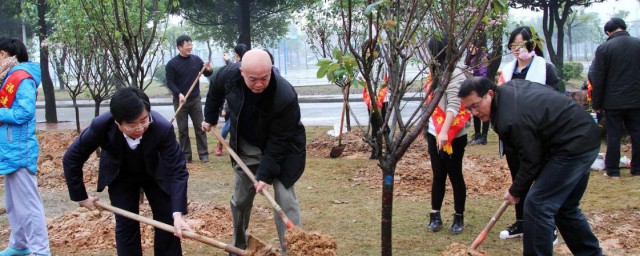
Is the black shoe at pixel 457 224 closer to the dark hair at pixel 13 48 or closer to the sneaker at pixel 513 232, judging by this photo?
the sneaker at pixel 513 232

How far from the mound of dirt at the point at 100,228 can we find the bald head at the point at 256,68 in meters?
1.98

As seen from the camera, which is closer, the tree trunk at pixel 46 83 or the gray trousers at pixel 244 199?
the gray trousers at pixel 244 199

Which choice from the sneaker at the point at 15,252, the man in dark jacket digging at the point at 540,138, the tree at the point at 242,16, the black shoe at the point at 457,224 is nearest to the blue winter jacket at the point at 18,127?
the sneaker at the point at 15,252

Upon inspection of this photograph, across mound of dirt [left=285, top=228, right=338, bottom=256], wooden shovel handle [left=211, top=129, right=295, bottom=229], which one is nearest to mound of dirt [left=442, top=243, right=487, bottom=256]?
mound of dirt [left=285, top=228, right=338, bottom=256]

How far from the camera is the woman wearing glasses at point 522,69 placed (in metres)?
5.26

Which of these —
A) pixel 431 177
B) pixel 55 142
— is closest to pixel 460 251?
pixel 431 177

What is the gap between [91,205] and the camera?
438cm

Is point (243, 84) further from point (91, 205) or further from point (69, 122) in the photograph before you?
point (69, 122)

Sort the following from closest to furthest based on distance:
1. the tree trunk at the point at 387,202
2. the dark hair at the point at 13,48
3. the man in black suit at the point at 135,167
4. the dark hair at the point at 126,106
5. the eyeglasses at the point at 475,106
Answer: the dark hair at the point at 126,106, the man in black suit at the point at 135,167, the eyeglasses at the point at 475,106, the tree trunk at the point at 387,202, the dark hair at the point at 13,48

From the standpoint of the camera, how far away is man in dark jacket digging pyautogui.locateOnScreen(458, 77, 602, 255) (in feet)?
13.3

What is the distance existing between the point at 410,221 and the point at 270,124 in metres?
2.12

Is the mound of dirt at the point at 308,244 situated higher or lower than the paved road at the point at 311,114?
higher

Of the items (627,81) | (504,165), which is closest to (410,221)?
(504,165)

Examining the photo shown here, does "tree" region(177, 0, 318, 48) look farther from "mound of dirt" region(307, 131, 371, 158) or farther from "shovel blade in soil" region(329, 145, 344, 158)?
"shovel blade in soil" region(329, 145, 344, 158)
